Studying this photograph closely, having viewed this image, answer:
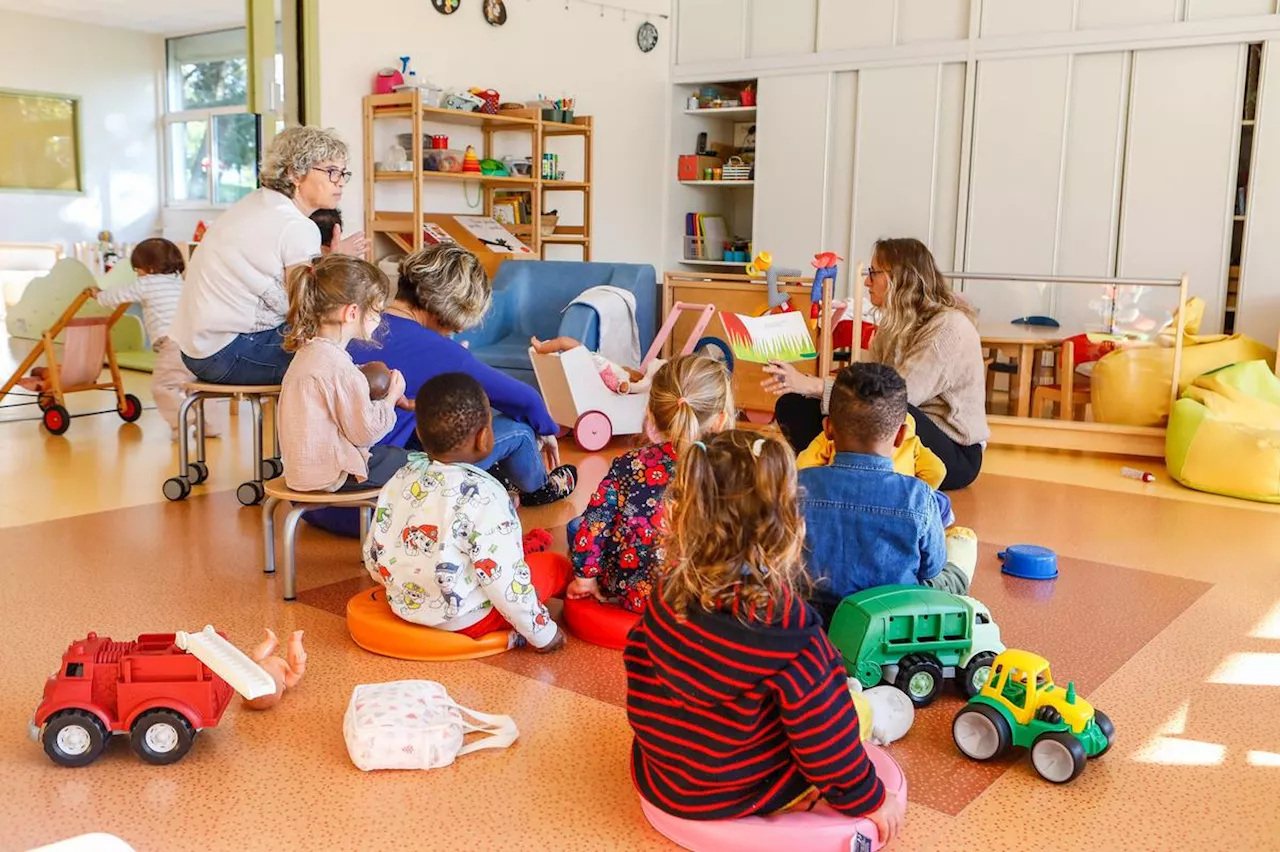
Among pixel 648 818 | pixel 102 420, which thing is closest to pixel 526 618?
pixel 648 818

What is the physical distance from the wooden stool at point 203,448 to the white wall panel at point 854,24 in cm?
564

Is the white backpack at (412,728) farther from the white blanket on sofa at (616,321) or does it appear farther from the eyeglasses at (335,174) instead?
the white blanket on sofa at (616,321)

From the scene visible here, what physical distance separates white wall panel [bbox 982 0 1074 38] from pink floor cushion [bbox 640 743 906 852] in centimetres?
715

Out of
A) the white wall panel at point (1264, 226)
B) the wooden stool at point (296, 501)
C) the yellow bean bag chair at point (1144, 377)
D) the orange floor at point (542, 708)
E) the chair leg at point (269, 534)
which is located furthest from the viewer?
the white wall panel at point (1264, 226)

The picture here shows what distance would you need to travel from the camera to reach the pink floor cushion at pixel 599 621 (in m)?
2.86

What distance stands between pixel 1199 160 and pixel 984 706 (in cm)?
627

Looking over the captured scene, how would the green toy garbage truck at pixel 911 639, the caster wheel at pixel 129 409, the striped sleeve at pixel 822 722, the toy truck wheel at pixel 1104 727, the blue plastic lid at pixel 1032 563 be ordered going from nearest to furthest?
1. the striped sleeve at pixel 822 722
2. the toy truck wheel at pixel 1104 727
3. the green toy garbage truck at pixel 911 639
4. the blue plastic lid at pixel 1032 563
5. the caster wheel at pixel 129 409

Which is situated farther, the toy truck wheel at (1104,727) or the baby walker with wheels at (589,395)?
the baby walker with wheels at (589,395)

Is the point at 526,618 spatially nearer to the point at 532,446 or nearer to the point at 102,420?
the point at 532,446

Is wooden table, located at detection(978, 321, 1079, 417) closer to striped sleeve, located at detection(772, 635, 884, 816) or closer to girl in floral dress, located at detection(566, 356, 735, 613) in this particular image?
girl in floral dress, located at detection(566, 356, 735, 613)

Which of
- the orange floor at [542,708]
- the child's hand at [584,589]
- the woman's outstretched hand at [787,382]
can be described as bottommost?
the orange floor at [542,708]

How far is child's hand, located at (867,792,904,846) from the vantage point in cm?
190

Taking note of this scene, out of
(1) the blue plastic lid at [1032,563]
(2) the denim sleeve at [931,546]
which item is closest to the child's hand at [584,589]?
(2) the denim sleeve at [931,546]

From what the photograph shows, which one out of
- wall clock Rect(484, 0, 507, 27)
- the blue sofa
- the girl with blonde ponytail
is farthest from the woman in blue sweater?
wall clock Rect(484, 0, 507, 27)
